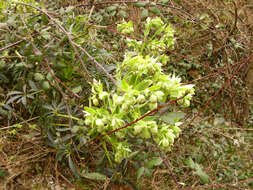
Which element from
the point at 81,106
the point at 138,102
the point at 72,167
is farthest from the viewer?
the point at 72,167

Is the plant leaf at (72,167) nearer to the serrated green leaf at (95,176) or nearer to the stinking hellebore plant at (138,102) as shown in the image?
the serrated green leaf at (95,176)

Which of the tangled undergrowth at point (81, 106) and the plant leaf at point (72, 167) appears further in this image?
the plant leaf at point (72, 167)

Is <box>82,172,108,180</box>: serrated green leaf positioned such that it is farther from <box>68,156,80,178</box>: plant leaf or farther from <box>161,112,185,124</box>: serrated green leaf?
<box>161,112,185,124</box>: serrated green leaf

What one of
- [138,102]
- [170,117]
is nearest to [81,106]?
[138,102]

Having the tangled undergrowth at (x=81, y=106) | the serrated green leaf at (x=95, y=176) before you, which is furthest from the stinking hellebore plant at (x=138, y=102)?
the serrated green leaf at (x=95, y=176)

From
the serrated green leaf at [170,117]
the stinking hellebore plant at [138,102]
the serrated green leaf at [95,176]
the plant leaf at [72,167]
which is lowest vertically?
the serrated green leaf at [95,176]

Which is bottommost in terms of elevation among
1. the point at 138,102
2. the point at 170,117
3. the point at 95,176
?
the point at 95,176

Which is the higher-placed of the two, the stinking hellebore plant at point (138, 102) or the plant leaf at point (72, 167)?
the stinking hellebore plant at point (138, 102)

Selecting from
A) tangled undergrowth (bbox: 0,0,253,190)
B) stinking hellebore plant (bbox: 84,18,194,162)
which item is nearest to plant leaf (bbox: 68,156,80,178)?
tangled undergrowth (bbox: 0,0,253,190)

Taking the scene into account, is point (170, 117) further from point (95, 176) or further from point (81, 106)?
point (95, 176)

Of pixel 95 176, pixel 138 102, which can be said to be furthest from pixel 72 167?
pixel 138 102

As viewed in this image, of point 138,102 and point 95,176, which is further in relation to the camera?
point 95,176

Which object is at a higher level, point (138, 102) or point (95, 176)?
point (138, 102)

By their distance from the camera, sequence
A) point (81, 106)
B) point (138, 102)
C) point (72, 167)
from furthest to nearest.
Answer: point (72, 167) → point (81, 106) → point (138, 102)
